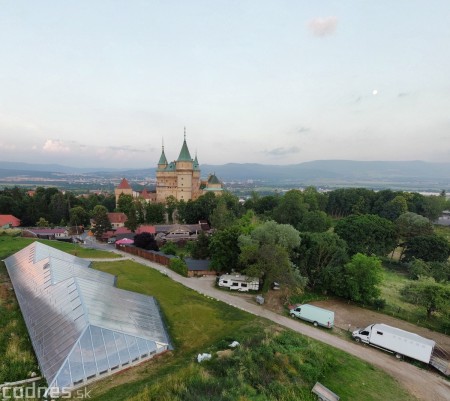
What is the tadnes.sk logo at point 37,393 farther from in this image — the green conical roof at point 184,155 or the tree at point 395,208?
the tree at point 395,208

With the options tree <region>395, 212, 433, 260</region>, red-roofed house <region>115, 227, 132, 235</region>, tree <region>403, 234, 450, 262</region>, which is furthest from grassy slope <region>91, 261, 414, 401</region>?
tree <region>395, 212, 433, 260</region>

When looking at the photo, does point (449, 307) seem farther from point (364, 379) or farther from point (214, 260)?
point (214, 260)

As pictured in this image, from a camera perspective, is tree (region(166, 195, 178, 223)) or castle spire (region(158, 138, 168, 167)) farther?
castle spire (region(158, 138, 168, 167))

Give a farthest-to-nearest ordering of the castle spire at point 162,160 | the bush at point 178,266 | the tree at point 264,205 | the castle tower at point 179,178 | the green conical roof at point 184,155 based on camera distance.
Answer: the castle spire at point 162,160 → the tree at point 264,205 → the castle tower at point 179,178 → the green conical roof at point 184,155 → the bush at point 178,266

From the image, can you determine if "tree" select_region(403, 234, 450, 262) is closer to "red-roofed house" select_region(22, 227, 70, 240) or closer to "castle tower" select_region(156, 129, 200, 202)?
"castle tower" select_region(156, 129, 200, 202)

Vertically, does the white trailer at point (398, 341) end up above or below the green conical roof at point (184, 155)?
below

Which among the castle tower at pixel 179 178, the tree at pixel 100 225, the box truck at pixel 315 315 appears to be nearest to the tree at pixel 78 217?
the tree at pixel 100 225

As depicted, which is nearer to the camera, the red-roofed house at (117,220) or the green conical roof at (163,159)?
the red-roofed house at (117,220)
